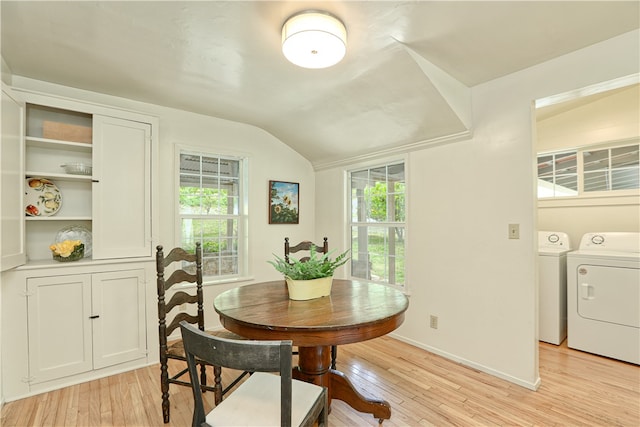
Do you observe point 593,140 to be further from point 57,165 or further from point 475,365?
point 57,165

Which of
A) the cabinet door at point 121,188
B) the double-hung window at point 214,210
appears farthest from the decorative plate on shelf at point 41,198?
the double-hung window at point 214,210

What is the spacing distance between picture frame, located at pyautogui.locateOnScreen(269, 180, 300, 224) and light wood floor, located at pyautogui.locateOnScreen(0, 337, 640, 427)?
1.92 m

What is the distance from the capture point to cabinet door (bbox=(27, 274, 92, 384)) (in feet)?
7.18

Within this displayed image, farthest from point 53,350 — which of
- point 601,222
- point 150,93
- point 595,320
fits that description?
point 601,222

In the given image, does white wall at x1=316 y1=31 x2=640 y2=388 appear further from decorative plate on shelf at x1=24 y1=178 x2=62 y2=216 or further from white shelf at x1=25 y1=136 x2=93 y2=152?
decorative plate on shelf at x1=24 y1=178 x2=62 y2=216

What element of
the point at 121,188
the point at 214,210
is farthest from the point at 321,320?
the point at 214,210

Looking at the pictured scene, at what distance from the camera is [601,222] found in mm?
3404

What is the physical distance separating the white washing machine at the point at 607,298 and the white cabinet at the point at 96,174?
416 cm

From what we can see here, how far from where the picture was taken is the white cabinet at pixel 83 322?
2.20 m

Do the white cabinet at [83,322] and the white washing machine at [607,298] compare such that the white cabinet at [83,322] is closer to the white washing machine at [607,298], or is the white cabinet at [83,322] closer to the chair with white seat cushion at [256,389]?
the chair with white seat cushion at [256,389]

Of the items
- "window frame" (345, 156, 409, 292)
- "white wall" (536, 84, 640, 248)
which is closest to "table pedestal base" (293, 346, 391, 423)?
"window frame" (345, 156, 409, 292)

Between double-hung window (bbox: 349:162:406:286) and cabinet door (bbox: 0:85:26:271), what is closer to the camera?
cabinet door (bbox: 0:85:26:271)

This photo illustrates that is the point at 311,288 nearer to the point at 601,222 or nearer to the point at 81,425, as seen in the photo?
the point at 81,425

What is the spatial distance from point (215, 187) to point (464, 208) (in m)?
2.73
